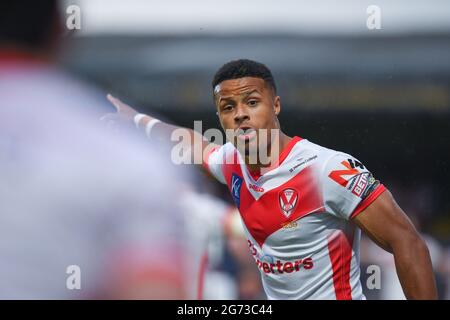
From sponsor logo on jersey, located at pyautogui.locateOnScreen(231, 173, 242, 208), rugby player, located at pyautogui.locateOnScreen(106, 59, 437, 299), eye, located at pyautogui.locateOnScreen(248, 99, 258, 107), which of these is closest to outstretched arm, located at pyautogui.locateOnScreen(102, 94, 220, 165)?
sponsor logo on jersey, located at pyautogui.locateOnScreen(231, 173, 242, 208)

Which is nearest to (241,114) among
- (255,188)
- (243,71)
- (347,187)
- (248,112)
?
(248,112)

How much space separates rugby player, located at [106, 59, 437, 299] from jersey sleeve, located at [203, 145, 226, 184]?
0.59 feet

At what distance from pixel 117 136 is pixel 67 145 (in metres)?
0.60

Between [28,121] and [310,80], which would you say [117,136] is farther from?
[310,80]

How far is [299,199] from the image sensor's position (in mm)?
2857

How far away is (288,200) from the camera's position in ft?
9.47

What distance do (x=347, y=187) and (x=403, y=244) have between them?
0.30 metres

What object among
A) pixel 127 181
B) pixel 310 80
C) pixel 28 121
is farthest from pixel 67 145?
pixel 310 80

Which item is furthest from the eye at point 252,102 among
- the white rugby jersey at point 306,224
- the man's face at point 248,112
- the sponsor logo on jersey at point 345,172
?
the sponsor logo on jersey at point 345,172

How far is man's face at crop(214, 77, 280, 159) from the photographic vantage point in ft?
9.73

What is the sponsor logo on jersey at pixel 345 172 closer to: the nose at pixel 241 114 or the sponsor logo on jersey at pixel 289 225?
the sponsor logo on jersey at pixel 289 225

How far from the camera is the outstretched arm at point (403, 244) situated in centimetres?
254

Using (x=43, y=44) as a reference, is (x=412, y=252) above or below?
below

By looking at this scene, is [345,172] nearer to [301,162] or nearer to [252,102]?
[301,162]
